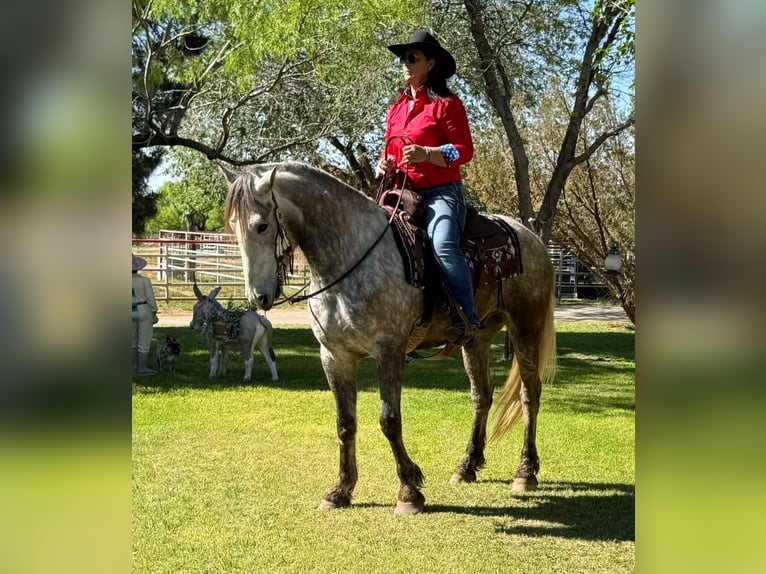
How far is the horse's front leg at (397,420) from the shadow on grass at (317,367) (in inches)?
164

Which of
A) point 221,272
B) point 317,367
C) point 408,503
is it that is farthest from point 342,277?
point 221,272

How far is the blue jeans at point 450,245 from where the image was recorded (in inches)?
174

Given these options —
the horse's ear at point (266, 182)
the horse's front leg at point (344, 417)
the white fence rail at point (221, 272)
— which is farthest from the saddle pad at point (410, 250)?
the white fence rail at point (221, 272)

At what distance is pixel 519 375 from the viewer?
221 inches

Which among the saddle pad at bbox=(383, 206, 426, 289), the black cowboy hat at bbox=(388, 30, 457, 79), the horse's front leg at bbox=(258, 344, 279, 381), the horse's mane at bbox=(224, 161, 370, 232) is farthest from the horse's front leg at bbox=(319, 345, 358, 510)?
the horse's front leg at bbox=(258, 344, 279, 381)

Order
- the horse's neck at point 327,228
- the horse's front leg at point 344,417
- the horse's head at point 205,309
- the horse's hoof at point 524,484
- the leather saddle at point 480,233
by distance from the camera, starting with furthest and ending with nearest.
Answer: the horse's head at point 205,309, the horse's hoof at point 524,484, the leather saddle at point 480,233, the horse's front leg at point 344,417, the horse's neck at point 327,228

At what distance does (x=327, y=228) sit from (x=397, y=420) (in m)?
1.25

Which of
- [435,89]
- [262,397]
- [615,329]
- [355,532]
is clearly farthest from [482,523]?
[615,329]

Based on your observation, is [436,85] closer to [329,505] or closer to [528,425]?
[528,425]

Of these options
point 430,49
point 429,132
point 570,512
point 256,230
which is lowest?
point 570,512

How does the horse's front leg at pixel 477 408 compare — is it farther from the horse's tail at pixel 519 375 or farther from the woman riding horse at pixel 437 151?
the woman riding horse at pixel 437 151

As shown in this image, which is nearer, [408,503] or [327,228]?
[327,228]
